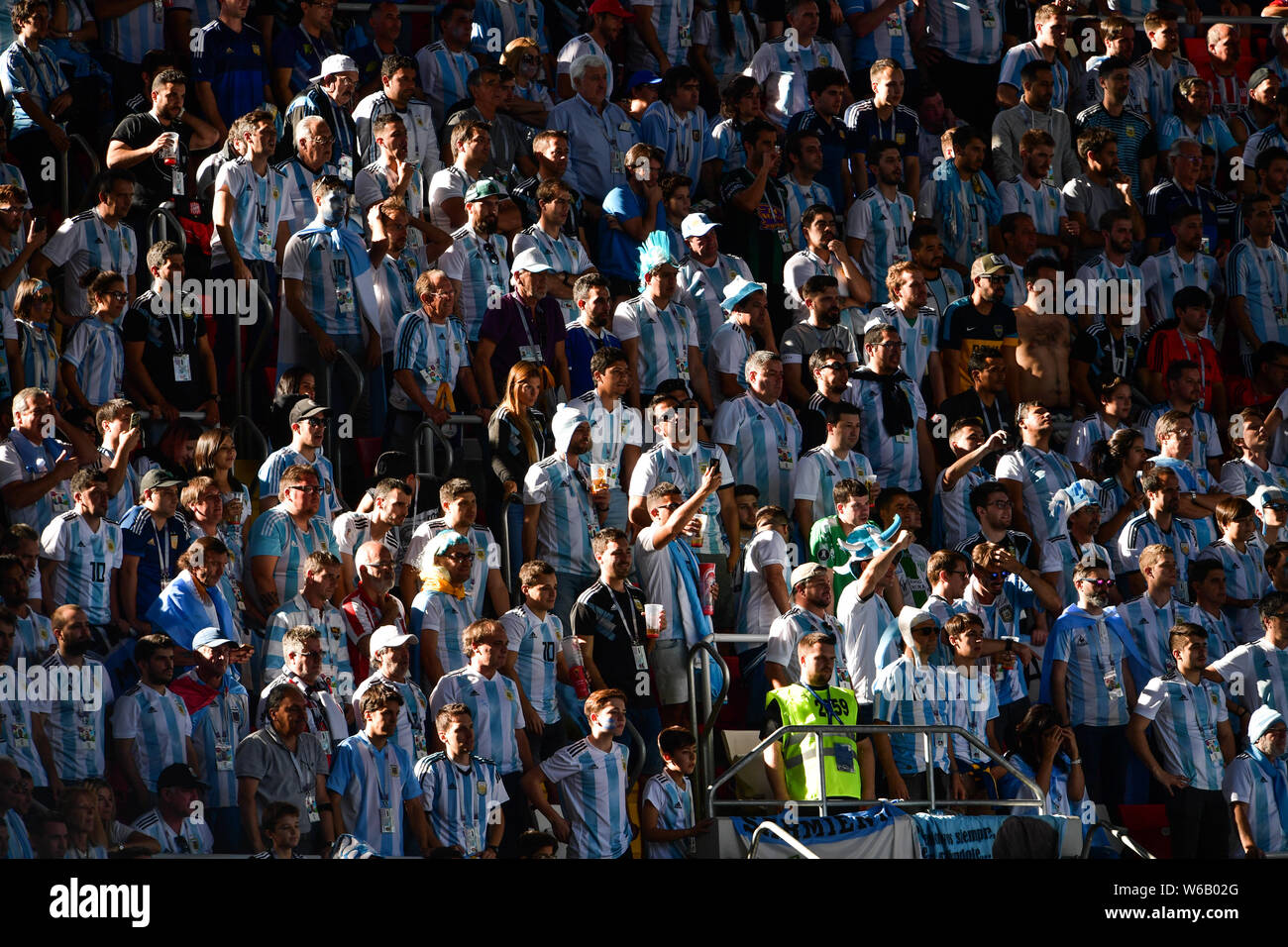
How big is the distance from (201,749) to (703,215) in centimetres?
476

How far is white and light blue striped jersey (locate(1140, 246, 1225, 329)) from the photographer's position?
546 inches

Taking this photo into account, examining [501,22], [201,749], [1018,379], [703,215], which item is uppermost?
[501,22]

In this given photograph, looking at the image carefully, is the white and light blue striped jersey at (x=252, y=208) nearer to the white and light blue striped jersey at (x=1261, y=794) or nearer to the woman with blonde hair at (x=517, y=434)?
the woman with blonde hair at (x=517, y=434)

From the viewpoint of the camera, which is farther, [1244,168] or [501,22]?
[1244,168]

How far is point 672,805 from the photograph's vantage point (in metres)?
9.95

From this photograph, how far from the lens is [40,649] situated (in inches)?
378

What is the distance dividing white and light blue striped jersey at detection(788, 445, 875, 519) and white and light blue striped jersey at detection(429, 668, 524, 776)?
2347mm

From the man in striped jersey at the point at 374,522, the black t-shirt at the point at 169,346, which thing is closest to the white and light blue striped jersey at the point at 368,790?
the man in striped jersey at the point at 374,522

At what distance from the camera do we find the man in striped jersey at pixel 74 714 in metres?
9.32
